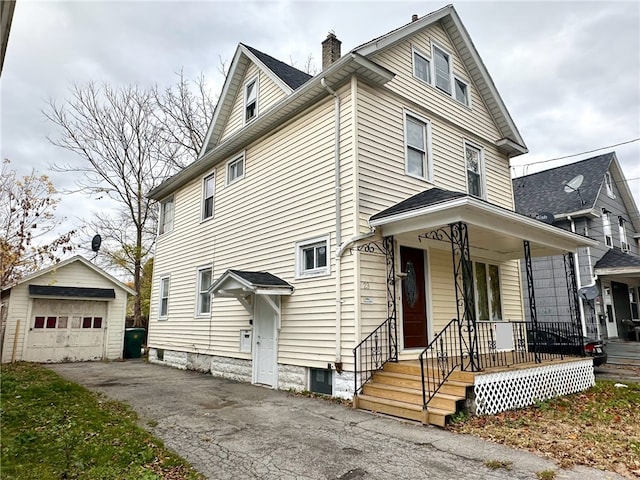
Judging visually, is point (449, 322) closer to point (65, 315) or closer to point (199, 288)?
point (199, 288)

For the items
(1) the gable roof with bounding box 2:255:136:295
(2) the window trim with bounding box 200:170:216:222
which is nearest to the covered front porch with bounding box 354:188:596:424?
(2) the window trim with bounding box 200:170:216:222

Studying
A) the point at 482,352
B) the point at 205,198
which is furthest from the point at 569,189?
the point at 205,198

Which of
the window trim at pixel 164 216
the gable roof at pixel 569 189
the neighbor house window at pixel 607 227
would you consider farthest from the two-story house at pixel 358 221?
the neighbor house window at pixel 607 227

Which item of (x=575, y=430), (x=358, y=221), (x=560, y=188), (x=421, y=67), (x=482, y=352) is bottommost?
(x=575, y=430)

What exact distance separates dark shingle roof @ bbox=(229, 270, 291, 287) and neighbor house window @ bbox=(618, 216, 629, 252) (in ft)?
58.3

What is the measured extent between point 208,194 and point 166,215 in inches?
148

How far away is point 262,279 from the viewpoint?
28.8 ft

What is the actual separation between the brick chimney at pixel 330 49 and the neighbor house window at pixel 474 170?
4.35 metres

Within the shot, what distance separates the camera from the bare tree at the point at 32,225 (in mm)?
9234

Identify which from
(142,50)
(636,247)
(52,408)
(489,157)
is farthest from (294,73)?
(636,247)

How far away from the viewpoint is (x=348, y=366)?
7352 mm

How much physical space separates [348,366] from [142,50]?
9575mm

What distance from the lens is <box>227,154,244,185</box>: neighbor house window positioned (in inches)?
464

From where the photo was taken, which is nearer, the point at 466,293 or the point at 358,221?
the point at 466,293
